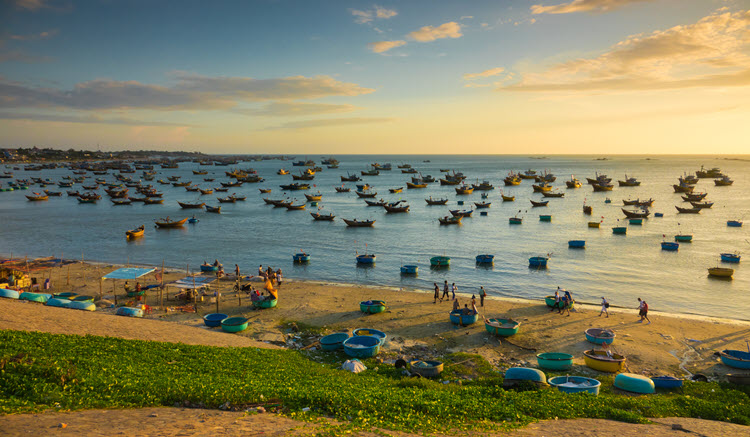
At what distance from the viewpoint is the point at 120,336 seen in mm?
18484

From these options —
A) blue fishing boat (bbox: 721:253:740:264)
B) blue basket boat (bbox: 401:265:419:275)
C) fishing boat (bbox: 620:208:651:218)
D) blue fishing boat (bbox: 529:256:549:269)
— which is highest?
fishing boat (bbox: 620:208:651:218)

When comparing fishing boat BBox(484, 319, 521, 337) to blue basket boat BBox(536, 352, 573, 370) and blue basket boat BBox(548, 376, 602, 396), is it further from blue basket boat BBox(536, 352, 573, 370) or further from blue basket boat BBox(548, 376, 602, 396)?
blue basket boat BBox(548, 376, 602, 396)

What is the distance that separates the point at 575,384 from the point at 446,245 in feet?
123

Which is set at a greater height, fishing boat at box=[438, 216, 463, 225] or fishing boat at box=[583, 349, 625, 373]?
fishing boat at box=[438, 216, 463, 225]

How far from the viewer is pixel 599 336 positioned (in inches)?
905

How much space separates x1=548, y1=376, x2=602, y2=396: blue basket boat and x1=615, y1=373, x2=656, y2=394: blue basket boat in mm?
1038

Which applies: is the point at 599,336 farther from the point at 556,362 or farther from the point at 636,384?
the point at 636,384

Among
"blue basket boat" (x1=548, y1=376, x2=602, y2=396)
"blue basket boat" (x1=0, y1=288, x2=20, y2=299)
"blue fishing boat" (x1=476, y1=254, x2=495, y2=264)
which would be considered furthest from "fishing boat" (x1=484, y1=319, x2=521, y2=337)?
"blue basket boat" (x1=0, y1=288, x2=20, y2=299)

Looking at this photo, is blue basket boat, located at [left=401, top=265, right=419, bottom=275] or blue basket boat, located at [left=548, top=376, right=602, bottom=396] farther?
blue basket boat, located at [left=401, top=265, right=419, bottom=275]

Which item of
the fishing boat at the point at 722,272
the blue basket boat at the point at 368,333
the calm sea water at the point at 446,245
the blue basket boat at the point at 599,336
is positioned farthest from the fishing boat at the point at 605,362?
the fishing boat at the point at 722,272

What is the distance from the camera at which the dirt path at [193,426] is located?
1007 centimetres

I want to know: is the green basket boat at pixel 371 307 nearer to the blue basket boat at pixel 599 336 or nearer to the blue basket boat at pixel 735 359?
the blue basket boat at pixel 599 336

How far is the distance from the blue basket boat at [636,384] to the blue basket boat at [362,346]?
10338 millimetres

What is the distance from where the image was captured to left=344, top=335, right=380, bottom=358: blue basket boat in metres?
20.0
